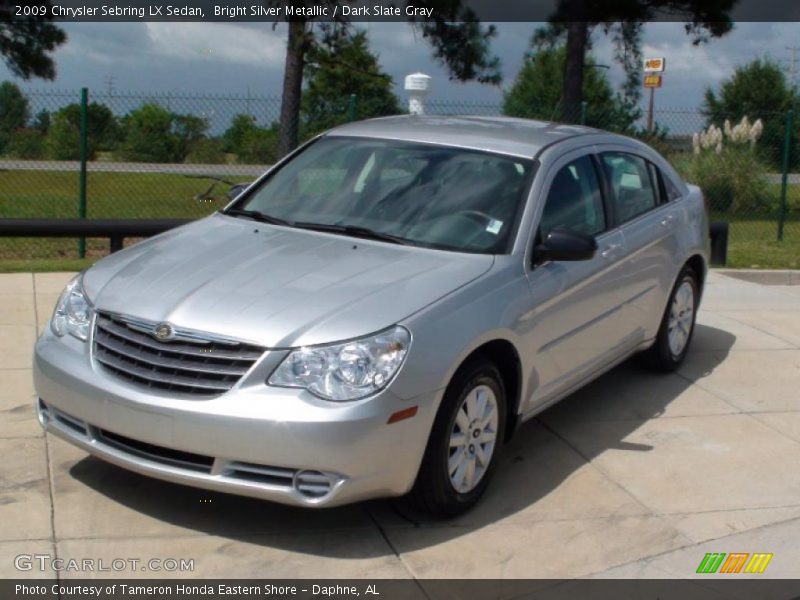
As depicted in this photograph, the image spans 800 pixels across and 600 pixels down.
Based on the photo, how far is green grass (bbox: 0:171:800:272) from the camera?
1322 cm

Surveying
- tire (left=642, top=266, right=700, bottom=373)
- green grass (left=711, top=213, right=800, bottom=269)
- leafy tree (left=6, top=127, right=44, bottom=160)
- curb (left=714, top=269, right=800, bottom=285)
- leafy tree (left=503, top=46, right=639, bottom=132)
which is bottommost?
green grass (left=711, top=213, right=800, bottom=269)

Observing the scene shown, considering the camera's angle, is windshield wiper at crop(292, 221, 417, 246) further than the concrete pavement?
Yes

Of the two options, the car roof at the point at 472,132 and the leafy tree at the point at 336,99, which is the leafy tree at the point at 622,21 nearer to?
the leafy tree at the point at 336,99

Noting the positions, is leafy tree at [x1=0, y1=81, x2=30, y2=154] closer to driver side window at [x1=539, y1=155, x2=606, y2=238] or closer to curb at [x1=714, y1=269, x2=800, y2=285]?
curb at [x1=714, y1=269, x2=800, y2=285]

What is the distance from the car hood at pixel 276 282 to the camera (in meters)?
4.56

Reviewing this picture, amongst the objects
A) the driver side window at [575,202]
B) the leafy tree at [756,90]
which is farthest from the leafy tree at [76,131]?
the leafy tree at [756,90]

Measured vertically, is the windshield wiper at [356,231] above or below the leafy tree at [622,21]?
below

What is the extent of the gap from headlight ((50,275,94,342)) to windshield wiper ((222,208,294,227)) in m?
1.09

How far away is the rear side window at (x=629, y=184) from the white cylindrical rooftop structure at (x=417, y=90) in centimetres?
632

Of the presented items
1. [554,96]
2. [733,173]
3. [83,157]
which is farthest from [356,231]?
[554,96]

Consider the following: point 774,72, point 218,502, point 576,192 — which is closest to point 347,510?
point 218,502

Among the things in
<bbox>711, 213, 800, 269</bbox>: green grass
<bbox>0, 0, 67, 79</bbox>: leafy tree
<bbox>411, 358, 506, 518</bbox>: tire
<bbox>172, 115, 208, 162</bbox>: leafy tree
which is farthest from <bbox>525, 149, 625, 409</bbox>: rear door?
<bbox>0, 0, 67, 79</bbox>: leafy tree

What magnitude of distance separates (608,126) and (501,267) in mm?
11502

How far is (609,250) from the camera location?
6.29 metres
